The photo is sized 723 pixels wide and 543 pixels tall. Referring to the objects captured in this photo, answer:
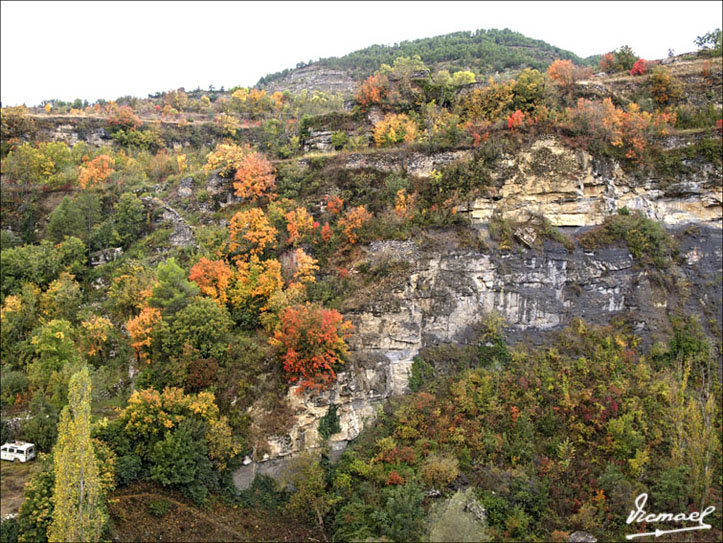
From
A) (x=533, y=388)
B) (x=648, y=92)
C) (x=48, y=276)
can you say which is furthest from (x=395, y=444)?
(x=648, y=92)

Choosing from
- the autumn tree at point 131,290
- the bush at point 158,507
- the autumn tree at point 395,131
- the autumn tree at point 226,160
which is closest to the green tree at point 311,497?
the bush at point 158,507

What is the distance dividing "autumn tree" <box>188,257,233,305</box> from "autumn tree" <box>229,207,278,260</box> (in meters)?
2.15

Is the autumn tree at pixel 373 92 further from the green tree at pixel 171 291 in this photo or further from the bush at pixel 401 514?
the bush at pixel 401 514

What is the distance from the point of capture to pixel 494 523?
19.9 meters

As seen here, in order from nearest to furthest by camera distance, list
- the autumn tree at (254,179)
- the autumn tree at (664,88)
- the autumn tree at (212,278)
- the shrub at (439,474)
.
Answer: the shrub at (439,474), the autumn tree at (212,278), the autumn tree at (254,179), the autumn tree at (664,88)

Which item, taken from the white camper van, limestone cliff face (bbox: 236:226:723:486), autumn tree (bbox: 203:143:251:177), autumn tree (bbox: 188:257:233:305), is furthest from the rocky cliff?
the white camper van

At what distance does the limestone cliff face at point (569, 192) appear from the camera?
2770 cm

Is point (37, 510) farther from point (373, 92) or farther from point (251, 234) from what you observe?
point (373, 92)

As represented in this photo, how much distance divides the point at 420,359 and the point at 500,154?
12177mm

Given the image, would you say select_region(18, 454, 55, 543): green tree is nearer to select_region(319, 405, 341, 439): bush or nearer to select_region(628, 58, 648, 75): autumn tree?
select_region(319, 405, 341, 439): bush

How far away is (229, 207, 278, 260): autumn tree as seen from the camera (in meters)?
28.3

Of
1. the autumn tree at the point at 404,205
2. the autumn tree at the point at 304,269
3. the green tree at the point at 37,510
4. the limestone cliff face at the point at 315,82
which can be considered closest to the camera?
the green tree at the point at 37,510

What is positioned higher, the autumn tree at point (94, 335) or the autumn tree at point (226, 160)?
the autumn tree at point (226, 160)

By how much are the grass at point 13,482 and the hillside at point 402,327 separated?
0.62 feet
